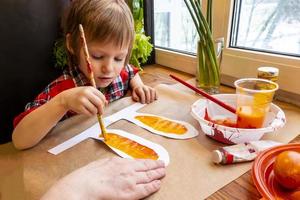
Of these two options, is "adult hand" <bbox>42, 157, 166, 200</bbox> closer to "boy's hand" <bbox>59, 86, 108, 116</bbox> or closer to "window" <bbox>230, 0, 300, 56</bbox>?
"boy's hand" <bbox>59, 86, 108, 116</bbox>

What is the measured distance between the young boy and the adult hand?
162mm

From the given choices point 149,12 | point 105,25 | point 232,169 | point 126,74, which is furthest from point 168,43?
point 232,169

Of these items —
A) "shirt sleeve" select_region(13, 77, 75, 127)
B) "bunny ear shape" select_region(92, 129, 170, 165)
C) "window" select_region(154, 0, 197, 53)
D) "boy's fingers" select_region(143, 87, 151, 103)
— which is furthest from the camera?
→ "window" select_region(154, 0, 197, 53)

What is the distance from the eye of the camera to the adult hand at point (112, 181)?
0.39 meters

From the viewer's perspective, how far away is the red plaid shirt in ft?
2.23

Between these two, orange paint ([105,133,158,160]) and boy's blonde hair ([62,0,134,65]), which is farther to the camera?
boy's blonde hair ([62,0,134,65])

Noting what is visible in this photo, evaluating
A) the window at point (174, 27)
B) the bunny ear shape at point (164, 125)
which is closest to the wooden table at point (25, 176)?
the bunny ear shape at point (164, 125)

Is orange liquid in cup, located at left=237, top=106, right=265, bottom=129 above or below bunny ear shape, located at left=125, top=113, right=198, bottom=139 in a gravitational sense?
above

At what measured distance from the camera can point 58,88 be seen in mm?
734

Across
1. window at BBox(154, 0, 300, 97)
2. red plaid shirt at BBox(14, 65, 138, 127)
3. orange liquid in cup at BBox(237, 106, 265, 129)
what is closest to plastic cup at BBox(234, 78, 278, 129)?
orange liquid in cup at BBox(237, 106, 265, 129)

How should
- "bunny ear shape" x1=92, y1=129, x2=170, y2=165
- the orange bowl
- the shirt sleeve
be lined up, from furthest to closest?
the shirt sleeve, "bunny ear shape" x1=92, y1=129, x2=170, y2=165, the orange bowl

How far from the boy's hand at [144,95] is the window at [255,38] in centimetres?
29

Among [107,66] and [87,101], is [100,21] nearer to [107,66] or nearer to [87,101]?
[107,66]

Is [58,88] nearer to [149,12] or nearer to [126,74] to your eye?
[126,74]
